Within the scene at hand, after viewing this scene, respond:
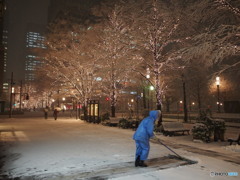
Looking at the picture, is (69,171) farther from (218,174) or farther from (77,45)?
(77,45)

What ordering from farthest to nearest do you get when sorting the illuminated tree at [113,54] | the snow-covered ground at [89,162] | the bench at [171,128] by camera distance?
1. the illuminated tree at [113,54]
2. the bench at [171,128]
3. the snow-covered ground at [89,162]

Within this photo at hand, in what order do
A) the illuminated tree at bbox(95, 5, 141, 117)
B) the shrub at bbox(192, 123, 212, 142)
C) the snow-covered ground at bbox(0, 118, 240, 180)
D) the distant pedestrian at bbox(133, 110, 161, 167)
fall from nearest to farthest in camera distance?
the snow-covered ground at bbox(0, 118, 240, 180) → the distant pedestrian at bbox(133, 110, 161, 167) → the shrub at bbox(192, 123, 212, 142) → the illuminated tree at bbox(95, 5, 141, 117)

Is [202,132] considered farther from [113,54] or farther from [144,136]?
[113,54]

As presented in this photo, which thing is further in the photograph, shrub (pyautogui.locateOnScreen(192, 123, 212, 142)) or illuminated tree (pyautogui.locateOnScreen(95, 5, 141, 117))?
illuminated tree (pyautogui.locateOnScreen(95, 5, 141, 117))

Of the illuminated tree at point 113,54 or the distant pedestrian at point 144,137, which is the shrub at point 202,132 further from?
the illuminated tree at point 113,54

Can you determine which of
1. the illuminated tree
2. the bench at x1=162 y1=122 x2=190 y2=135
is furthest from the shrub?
the illuminated tree

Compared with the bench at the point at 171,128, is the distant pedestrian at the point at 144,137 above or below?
above

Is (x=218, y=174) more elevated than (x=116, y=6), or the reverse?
(x=116, y=6)

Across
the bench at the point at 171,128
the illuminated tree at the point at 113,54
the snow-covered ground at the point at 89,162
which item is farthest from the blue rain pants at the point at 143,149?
the illuminated tree at the point at 113,54

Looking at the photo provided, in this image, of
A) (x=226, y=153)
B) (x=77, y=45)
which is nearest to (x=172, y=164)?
(x=226, y=153)

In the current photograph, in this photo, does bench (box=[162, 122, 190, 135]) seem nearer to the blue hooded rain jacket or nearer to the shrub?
the shrub

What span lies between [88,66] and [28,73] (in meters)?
157

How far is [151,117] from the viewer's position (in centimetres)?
582

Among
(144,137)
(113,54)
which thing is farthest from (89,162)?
(113,54)
